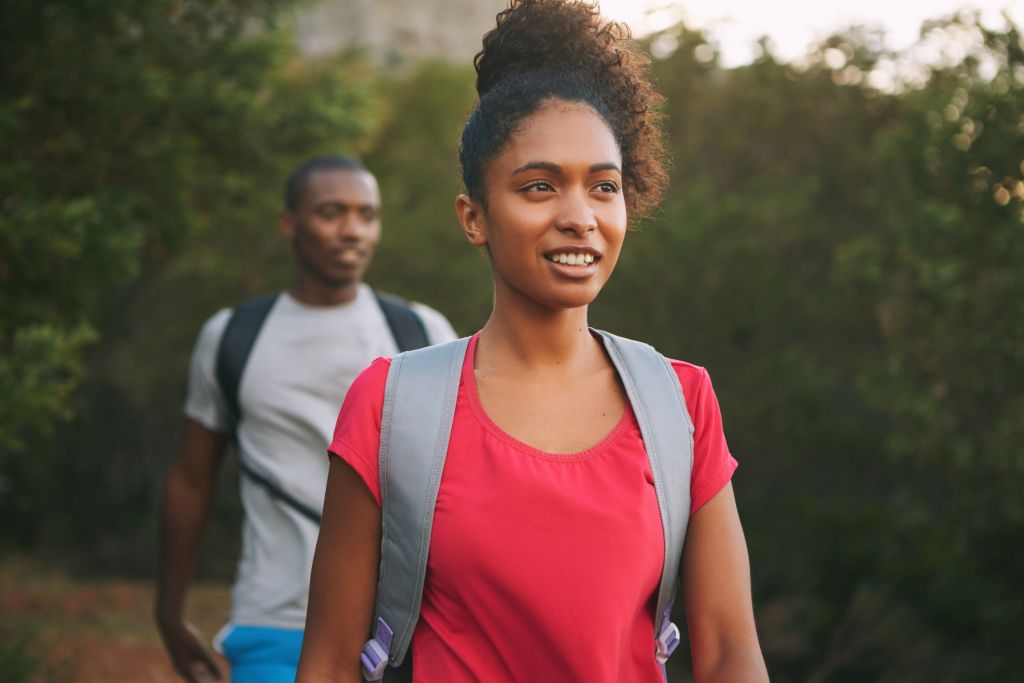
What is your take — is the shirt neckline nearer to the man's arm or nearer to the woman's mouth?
the woman's mouth

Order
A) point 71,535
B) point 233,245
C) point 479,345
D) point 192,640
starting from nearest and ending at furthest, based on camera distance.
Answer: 1. point 479,345
2. point 192,640
3. point 233,245
4. point 71,535

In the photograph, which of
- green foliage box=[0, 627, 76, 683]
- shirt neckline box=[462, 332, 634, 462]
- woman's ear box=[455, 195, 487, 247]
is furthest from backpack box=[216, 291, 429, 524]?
green foliage box=[0, 627, 76, 683]

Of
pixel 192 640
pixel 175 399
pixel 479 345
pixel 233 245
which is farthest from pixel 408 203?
pixel 479 345

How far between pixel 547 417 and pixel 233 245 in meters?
17.9

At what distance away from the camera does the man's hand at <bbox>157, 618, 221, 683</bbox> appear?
16.2ft

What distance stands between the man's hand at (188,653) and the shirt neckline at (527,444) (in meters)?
2.86

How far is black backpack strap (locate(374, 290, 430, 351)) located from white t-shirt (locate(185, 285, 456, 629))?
1.3 inches

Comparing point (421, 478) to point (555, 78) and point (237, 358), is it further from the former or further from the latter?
point (237, 358)

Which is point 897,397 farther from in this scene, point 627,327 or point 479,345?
point 479,345

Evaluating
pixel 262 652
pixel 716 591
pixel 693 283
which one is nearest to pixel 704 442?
pixel 716 591

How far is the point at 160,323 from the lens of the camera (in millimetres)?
20469

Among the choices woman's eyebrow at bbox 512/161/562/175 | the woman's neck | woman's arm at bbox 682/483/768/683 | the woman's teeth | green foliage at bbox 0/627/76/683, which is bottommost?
green foliage at bbox 0/627/76/683

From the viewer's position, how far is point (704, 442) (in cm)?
245

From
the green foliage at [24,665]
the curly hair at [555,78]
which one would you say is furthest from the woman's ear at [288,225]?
the green foliage at [24,665]
